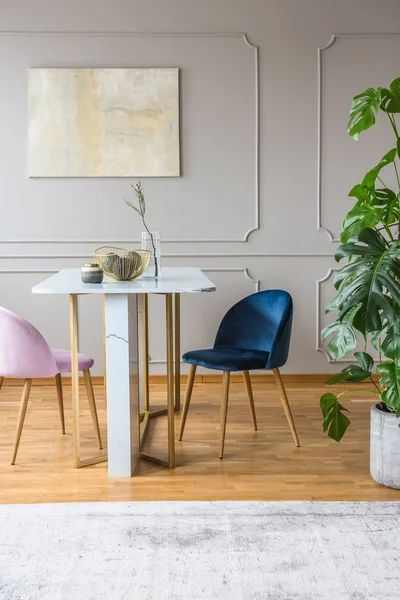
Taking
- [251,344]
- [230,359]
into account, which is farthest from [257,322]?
[230,359]

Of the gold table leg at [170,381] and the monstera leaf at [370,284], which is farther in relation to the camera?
the gold table leg at [170,381]

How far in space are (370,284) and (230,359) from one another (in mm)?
999

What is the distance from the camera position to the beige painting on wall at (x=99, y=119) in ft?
16.2

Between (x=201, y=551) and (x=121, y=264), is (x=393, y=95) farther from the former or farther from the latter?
(x=201, y=551)

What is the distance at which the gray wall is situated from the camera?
494 centimetres

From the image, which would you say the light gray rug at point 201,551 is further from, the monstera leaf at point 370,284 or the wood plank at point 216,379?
the wood plank at point 216,379

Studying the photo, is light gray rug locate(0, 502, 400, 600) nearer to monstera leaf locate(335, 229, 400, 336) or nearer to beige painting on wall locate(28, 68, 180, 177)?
monstera leaf locate(335, 229, 400, 336)

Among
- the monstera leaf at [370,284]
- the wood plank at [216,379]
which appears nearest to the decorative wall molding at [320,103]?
the wood plank at [216,379]

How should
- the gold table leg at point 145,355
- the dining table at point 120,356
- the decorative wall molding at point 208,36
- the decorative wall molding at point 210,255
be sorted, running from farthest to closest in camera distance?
the decorative wall molding at point 210,255, the decorative wall molding at point 208,36, the gold table leg at point 145,355, the dining table at point 120,356

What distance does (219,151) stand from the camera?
504 cm

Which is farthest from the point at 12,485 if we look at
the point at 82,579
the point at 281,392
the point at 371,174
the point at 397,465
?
the point at 371,174

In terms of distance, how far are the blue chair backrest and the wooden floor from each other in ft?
1.43

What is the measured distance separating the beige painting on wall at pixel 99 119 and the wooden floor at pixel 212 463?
1.52 meters

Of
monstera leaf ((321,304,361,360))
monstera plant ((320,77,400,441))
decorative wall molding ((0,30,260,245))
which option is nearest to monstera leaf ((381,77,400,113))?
monstera plant ((320,77,400,441))
